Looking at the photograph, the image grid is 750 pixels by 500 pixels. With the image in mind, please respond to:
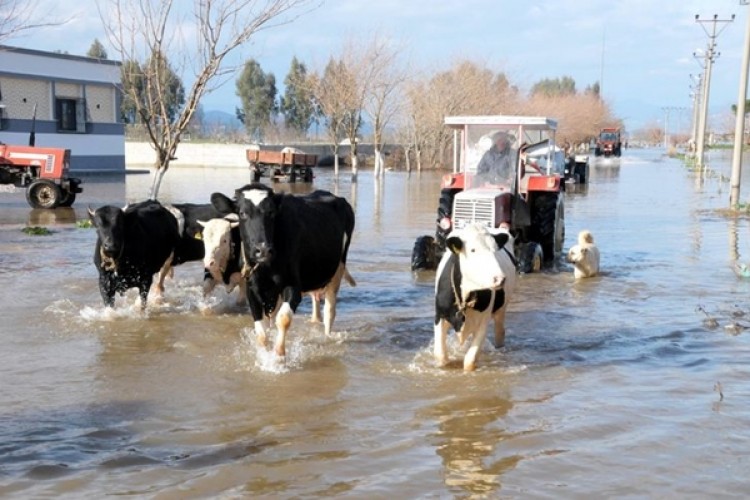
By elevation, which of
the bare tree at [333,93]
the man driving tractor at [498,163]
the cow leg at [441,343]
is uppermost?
the bare tree at [333,93]

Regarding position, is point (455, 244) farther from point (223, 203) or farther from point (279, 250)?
point (223, 203)

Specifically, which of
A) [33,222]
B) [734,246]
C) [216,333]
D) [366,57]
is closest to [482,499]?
[216,333]

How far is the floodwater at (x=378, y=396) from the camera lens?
200 inches

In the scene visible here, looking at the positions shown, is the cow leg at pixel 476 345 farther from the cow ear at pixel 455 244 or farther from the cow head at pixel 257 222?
the cow head at pixel 257 222

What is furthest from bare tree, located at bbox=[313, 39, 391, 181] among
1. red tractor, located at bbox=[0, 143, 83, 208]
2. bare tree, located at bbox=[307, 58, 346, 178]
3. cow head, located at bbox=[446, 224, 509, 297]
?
cow head, located at bbox=[446, 224, 509, 297]

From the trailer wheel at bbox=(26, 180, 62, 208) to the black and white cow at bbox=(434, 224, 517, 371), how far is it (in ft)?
57.9

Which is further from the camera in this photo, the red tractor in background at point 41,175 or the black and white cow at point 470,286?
the red tractor in background at point 41,175

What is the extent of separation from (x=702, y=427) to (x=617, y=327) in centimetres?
330

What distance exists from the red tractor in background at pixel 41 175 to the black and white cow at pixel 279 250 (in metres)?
16.5

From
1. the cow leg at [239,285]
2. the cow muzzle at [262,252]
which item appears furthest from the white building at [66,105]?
the cow muzzle at [262,252]

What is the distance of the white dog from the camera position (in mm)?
12168

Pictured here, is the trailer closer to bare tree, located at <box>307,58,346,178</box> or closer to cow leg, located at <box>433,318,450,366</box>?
bare tree, located at <box>307,58,346,178</box>

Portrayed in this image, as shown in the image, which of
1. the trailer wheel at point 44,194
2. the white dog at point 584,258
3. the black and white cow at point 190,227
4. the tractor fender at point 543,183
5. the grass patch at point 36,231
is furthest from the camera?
the trailer wheel at point 44,194

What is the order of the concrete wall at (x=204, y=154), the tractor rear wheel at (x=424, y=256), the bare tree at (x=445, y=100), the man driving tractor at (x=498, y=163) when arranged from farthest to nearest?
1. the concrete wall at (x=204, y=154)
2. the bare tree at (x=445, y=100)
3. the man driving tractor at (x=498, y=163)
4. the tractor rear wheel at (x=424, y=256)
